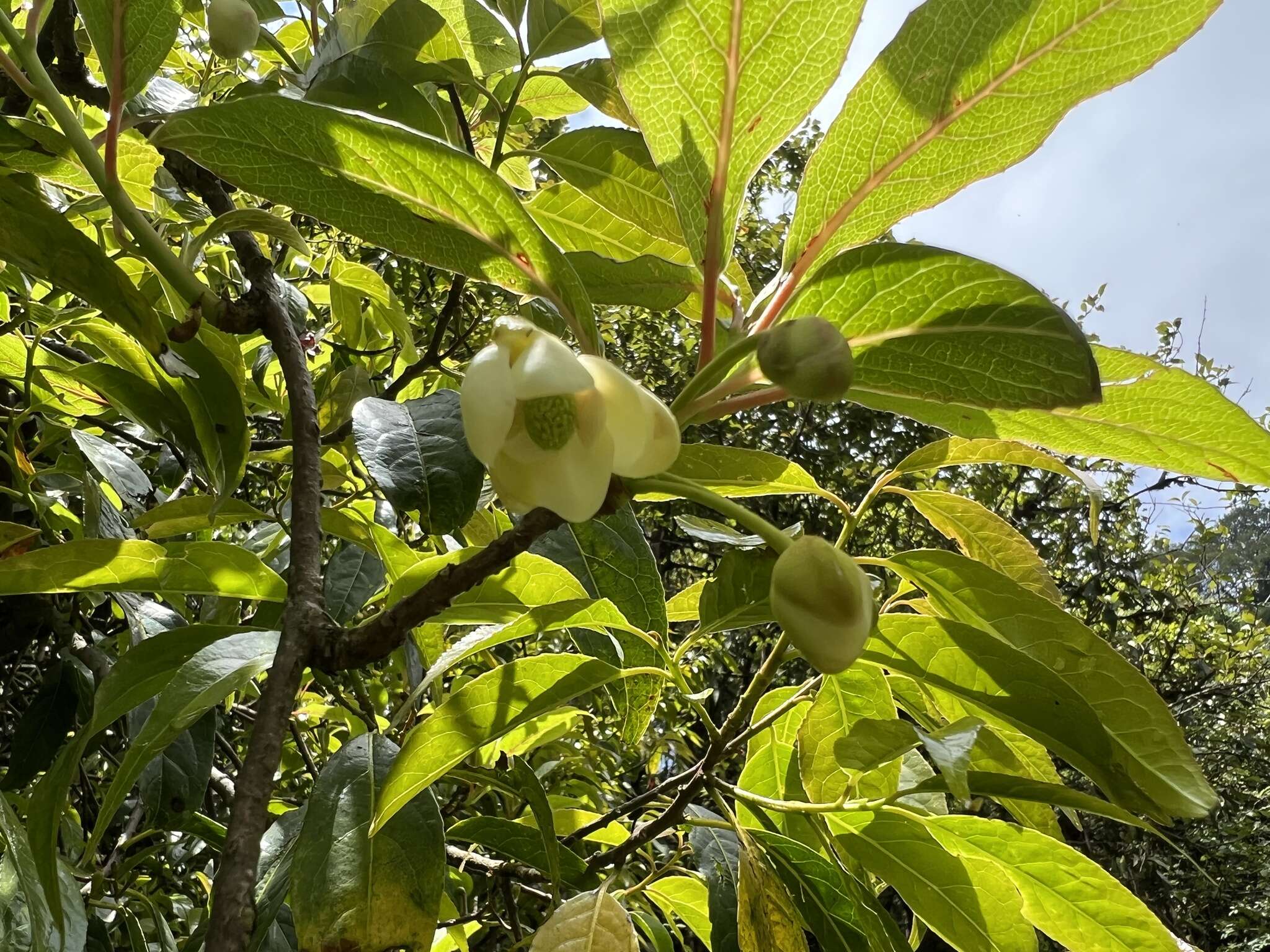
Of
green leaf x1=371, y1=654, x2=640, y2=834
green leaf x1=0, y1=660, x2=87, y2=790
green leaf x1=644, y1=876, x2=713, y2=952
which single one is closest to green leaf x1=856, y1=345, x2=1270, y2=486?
green leaf x1=371, y1=654, x2=640, y2=834

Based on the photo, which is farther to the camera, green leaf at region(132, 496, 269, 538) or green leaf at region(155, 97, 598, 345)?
green leaf at region(132, 496, 269, 538)

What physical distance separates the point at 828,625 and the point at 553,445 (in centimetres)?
14

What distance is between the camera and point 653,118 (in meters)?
0.47

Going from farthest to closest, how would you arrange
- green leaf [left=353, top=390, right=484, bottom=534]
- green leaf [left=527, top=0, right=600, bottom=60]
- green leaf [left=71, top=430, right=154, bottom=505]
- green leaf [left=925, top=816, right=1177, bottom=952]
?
1. green leaf [left=71, top=430, right=154, bottom=505]
2. green leaf [left=527, top=0, right=600, bottom=60]
3. green leaf [left=925, top=816, right=1177, bottom=952]
4. green leaf [left=353, top=390, right=484, bottom=534]

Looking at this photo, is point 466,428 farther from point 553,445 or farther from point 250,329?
point 250,329

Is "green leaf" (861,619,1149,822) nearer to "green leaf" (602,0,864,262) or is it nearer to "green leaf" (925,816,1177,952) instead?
"green leaf" (925,816,1177,952)

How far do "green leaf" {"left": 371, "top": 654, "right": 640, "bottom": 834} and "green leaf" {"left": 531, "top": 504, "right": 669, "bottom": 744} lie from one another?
4 centimetres

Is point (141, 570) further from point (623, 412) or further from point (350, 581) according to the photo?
point (623, 412)

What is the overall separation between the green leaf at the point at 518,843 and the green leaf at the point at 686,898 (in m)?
0.14

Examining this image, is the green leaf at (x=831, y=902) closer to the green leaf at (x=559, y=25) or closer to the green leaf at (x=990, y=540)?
the green leaf at (x=990, y=540)

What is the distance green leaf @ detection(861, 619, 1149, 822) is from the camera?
44cm

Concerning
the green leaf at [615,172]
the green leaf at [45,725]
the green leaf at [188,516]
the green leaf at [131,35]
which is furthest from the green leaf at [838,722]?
the green leaf at [45,725]

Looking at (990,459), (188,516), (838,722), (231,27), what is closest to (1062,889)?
(838,722)

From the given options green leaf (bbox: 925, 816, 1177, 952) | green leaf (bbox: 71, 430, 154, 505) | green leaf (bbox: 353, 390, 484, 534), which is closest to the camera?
green leaf (bbox: 353, 390, 484, 534)
